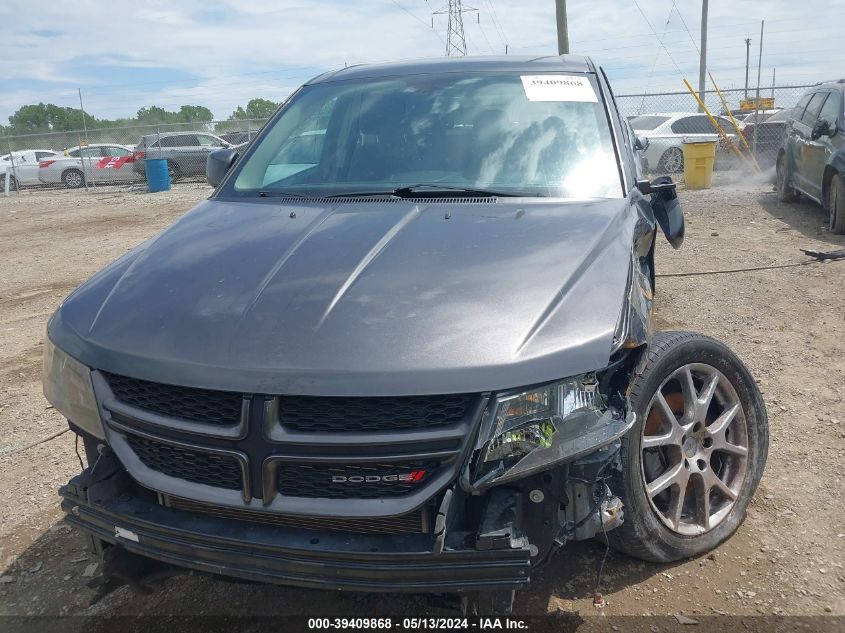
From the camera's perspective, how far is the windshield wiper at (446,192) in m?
3.04

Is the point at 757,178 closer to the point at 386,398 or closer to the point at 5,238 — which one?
the point at 5,238

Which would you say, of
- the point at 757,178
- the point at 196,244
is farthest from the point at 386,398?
the point at 757,178

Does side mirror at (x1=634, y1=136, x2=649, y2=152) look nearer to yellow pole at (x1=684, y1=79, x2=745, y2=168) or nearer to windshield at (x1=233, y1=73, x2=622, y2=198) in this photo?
windshield at (x1=233, y1=73, x2=622, y2=198)

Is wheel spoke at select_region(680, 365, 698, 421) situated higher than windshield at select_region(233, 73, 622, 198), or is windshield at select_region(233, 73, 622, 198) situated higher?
windshield at select_region(233, 73, 622, 198)

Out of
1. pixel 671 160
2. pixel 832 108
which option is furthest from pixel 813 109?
pixel 671 160

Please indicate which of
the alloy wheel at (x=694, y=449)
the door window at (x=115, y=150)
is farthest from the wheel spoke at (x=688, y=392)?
the door window at (x=115, y=150)

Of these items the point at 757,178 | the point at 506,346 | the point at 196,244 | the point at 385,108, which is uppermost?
the point at 385,108

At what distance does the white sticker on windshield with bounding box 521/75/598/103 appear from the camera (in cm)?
345

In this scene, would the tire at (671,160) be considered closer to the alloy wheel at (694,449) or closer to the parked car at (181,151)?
the parked car at (181,151)

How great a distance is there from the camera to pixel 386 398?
193 cm

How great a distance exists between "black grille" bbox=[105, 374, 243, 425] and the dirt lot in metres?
0.67

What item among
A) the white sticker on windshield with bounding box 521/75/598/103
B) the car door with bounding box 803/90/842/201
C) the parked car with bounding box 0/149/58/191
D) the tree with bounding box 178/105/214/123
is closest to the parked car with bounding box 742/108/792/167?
the car door with bounding box 803/90/842/201

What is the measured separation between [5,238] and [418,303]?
12394 millimetres

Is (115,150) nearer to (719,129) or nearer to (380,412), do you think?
(719,129)
